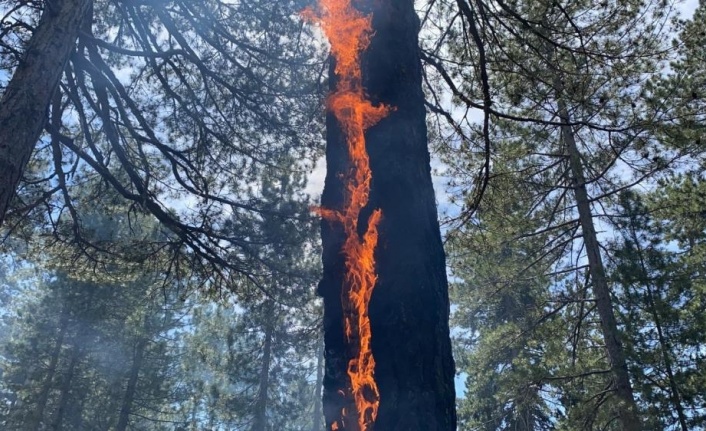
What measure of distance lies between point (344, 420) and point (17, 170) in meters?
3.80

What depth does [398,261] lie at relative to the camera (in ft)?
9.13

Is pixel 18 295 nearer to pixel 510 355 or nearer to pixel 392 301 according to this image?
pixel 510 355

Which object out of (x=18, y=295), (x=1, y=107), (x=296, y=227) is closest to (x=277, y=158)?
(x=296, y=227)

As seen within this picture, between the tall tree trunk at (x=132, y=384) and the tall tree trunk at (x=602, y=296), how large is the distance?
734 inches

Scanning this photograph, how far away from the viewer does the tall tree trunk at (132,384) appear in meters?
19.8

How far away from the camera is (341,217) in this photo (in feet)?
10.1

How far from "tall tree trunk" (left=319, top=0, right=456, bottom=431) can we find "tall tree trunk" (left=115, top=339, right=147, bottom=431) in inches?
809

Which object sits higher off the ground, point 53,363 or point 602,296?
point 53,363

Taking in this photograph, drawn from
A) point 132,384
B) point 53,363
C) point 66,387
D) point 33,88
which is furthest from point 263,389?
point 33,88

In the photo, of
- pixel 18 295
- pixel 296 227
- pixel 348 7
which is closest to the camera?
pixel 348 7

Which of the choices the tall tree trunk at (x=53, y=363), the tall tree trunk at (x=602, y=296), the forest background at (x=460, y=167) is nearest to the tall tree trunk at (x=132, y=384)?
the tall tree trunk at (x=53, y=363)

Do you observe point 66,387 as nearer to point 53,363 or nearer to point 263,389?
point 53,363

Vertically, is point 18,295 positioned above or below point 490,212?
above

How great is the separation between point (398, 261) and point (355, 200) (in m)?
0.52
